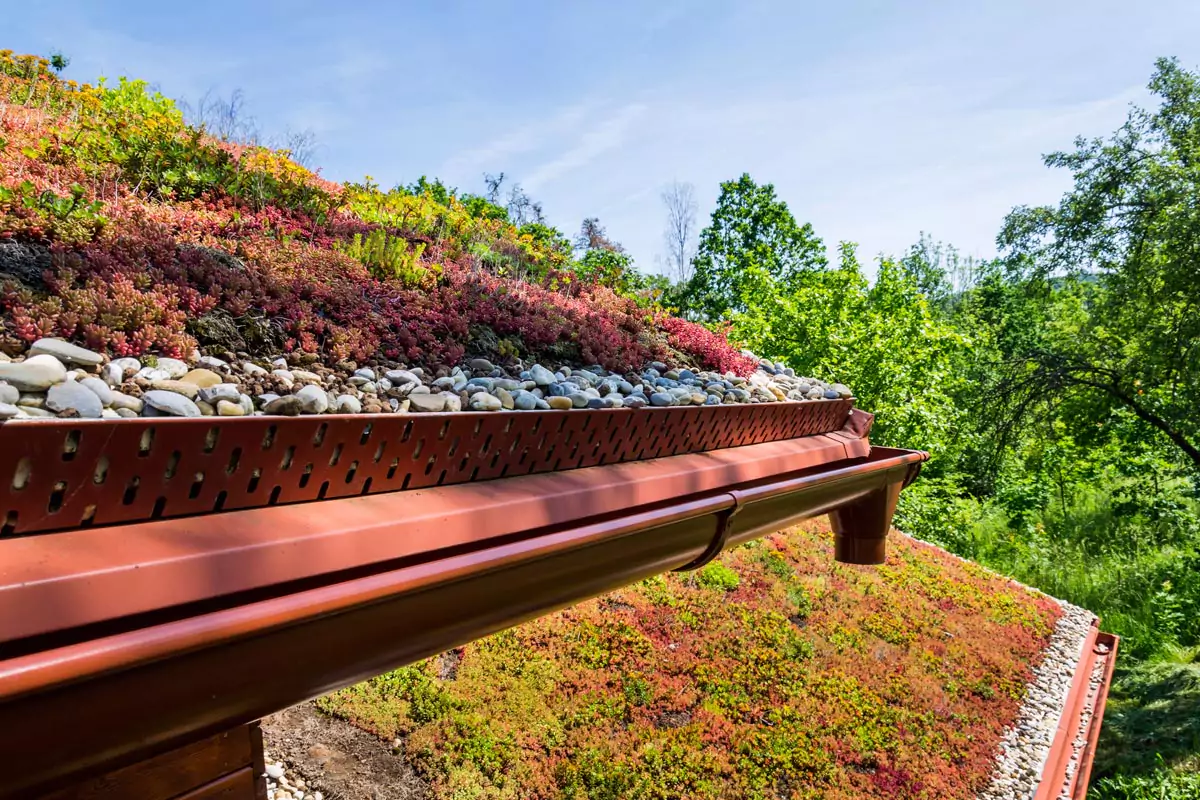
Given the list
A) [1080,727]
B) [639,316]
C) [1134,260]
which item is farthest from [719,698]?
[1134,260]

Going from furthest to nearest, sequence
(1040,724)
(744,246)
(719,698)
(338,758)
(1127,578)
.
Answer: (744,246) → (1127,578) → (1040,724) → (719,698) → (338,758)

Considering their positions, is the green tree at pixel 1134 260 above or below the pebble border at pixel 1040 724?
above

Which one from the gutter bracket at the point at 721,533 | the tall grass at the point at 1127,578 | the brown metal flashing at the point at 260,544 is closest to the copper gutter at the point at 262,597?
the brown metal flashing at the point at 260,544

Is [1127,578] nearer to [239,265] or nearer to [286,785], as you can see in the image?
[286,785]

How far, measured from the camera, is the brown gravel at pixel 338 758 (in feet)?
10.6

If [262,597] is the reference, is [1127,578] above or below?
Result: below

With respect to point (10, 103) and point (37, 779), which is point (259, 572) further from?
point (10, 103)

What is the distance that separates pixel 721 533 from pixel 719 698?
321 cm

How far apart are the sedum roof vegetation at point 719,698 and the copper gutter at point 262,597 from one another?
2.86 m

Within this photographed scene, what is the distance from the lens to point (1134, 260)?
7047 mm

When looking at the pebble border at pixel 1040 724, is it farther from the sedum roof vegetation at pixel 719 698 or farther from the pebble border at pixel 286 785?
the pebble border at pixel 286 785

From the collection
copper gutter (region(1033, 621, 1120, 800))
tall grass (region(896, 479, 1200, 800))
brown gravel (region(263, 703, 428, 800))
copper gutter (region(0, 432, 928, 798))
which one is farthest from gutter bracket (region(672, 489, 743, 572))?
tall grass (region(896, 479, 1200, 800))

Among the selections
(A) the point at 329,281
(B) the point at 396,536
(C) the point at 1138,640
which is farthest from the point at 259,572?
(C) the point at 1138,640

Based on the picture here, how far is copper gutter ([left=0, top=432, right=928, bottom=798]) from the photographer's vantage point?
54 cm
